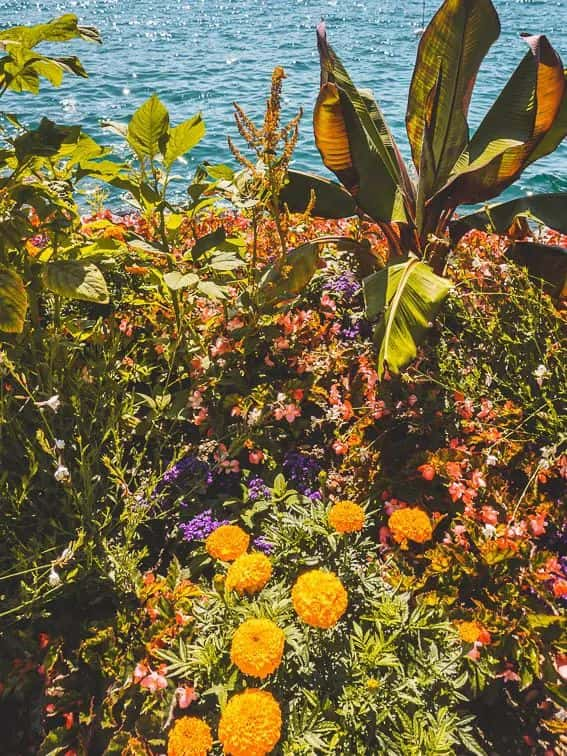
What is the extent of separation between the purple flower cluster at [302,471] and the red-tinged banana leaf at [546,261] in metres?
1.18

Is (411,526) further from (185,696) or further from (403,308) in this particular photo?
(403,308)

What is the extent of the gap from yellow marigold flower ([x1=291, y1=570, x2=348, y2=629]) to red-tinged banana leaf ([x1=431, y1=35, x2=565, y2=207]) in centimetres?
177

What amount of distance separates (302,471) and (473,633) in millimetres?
850

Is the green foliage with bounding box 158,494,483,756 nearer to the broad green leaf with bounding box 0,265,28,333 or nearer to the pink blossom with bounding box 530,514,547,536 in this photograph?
the pink blossom with bounding box 530,514,547,536

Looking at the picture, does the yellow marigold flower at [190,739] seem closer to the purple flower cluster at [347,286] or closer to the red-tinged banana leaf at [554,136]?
the purple flower cluster at [347,286]

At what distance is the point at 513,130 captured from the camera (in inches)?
97.1

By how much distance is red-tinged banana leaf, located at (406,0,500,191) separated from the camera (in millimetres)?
2391

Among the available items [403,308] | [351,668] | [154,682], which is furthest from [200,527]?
[403,308]

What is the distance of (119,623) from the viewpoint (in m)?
1.61

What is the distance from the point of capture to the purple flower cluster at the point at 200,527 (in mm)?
1830

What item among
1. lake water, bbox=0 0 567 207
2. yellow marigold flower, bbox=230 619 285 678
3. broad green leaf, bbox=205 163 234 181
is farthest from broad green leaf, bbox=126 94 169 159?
lake water, bbox=0 0 567 207

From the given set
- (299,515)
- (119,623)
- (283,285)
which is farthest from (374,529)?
(283,285)

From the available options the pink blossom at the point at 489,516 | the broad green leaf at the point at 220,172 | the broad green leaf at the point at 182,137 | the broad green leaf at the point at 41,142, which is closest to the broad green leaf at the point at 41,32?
the broad green leaf at the point at 41,142

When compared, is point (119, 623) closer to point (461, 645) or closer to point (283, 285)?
point (461, 645)
